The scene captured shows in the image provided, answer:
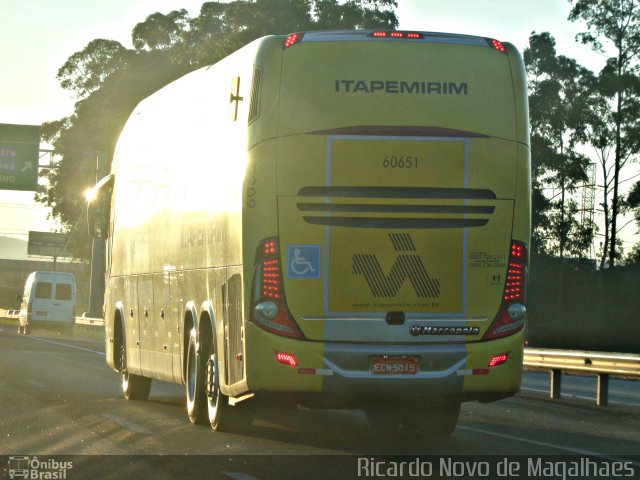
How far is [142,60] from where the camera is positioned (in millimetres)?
72938

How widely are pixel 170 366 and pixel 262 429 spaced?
2084mm

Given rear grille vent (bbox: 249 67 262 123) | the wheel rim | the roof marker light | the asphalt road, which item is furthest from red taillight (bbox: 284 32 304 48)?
the wheel rim

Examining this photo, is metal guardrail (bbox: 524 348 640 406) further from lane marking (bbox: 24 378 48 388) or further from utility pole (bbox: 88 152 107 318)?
utility pole (bbox: 88 152 107 318)

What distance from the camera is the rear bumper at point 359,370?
39.1 ft

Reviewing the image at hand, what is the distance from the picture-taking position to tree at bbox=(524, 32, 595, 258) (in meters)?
64.5

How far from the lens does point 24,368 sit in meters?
25.1

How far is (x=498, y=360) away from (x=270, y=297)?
205 cm

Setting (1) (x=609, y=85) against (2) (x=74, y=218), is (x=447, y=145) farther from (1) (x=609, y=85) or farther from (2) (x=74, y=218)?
(2) (x=74, y=218)

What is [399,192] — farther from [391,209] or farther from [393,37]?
[393,37]

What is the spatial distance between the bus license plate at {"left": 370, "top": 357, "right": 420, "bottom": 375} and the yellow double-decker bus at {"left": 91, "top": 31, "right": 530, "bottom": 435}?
12 mm

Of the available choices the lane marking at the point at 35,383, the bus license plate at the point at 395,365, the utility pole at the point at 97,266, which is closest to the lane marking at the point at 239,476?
the bus license plate at the point at 395,365

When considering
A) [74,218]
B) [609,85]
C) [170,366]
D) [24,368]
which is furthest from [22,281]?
[170,366]

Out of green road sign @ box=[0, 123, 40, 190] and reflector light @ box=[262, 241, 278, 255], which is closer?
reflector light @ box=[262, 241, 278, 255]

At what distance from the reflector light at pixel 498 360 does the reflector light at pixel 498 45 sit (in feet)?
8.75
